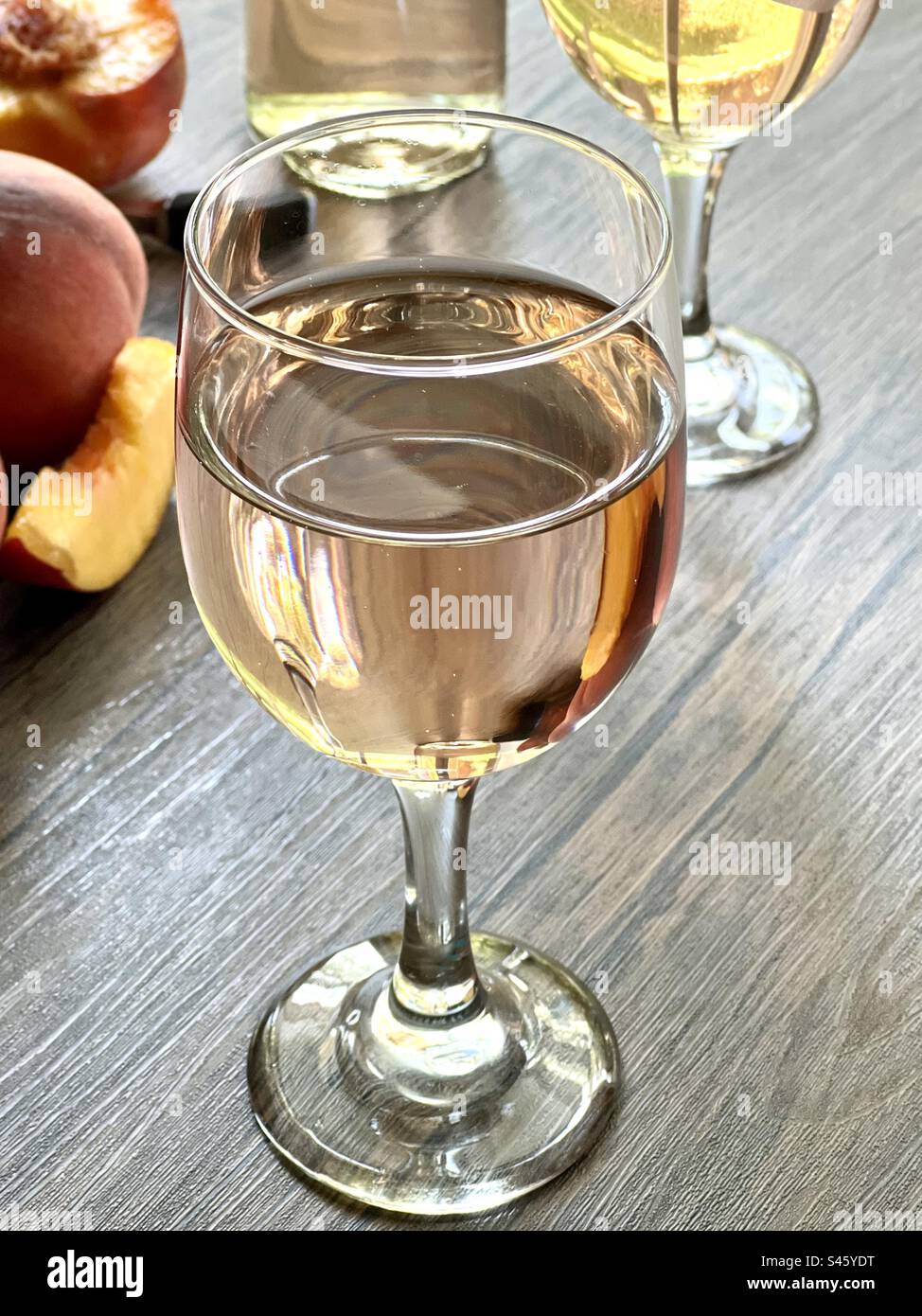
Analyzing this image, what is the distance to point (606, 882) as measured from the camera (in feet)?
1.86

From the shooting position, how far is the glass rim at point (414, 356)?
0.36 meters

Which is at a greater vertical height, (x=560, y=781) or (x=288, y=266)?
(x=288, y=266)

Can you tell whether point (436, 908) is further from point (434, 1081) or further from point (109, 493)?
point (109, 493)

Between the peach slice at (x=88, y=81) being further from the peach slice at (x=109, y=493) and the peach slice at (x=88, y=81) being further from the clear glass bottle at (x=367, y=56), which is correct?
the peach slice at (x=109, y=493)

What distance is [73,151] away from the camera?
83 centimetres

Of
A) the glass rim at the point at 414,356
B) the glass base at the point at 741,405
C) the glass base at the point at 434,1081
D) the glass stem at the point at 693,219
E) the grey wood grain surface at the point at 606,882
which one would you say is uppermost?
the glass rim at the point at 414,356

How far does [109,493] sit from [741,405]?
0.96ft

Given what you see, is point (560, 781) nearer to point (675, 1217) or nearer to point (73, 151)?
point (675, 1217)

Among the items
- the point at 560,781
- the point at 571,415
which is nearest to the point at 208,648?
Answer: the point at 560,781

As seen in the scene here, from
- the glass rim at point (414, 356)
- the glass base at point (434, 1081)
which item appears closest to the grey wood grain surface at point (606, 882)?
the glass base at point (434, 1081)

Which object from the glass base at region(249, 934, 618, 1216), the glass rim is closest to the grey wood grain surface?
the glass base at region(249, 934, 618, 1216)

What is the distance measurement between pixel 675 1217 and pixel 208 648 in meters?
0.29

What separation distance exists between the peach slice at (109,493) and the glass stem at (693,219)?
241 mm

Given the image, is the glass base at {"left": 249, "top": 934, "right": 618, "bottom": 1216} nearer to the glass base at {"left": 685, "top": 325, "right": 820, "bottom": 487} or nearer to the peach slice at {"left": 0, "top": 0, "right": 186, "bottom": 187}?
the glass base at {"left": 685, "top": 325, "right": 820, "bottom": 487}
